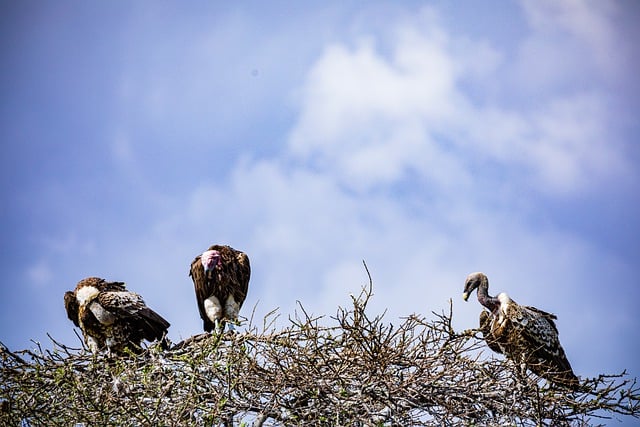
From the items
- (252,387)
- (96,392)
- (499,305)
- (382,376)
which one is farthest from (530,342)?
(96,392)

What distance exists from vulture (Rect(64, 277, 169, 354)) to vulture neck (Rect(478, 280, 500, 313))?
12.2 ft

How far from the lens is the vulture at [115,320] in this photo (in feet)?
33.7

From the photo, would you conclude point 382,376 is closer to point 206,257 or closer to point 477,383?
point 477,383

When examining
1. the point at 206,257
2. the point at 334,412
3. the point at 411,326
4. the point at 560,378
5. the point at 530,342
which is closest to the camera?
the point at 334,412

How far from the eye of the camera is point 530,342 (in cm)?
983

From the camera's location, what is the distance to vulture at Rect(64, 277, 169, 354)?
1027 centimetres

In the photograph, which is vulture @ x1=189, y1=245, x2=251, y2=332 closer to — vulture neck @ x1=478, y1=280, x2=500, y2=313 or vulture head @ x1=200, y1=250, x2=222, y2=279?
vulture head @ x1=200, y1=250, x2=222, y2=279

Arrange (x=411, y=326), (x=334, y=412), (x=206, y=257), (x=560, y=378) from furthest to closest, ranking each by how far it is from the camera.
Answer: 1. (x=206, y=257)
2. (x=560, y=378)
3. (x=411, y=326)
4. (x=334, y=412)

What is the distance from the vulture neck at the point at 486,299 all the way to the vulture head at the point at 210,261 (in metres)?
3.30

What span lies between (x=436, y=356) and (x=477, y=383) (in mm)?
481

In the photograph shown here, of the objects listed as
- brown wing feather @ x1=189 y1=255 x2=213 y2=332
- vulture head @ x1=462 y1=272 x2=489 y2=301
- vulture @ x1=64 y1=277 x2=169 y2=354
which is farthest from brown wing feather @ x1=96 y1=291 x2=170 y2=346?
vulture head @ x1=462 y1=272 x2=489 y2=301

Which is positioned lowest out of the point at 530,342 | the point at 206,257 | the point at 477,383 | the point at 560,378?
the point at 477,383

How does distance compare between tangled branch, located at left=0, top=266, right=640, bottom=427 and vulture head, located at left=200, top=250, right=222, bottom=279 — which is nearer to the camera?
tangled branch, located at left=0, top=266, right=640, bottom=427

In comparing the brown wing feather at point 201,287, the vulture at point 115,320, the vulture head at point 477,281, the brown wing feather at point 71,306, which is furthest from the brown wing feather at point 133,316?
the vulture head at point 477,281
